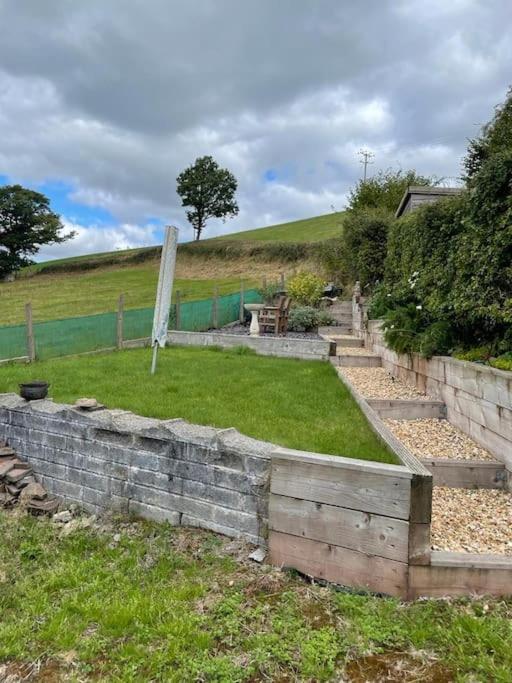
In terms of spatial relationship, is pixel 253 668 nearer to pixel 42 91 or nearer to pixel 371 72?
pixel 371 72

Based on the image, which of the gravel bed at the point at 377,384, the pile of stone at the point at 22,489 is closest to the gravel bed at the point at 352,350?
the gravel bed at the point at 377,384

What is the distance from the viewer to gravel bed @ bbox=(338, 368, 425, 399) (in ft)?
17.5

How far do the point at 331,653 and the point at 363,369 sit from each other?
5564mm

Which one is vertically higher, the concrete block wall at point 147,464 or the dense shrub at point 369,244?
the dense shrub at point 369,244

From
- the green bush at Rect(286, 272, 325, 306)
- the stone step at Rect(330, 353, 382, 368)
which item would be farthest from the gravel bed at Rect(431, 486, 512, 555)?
the green bush at Rect(286, 272, 325, 306)

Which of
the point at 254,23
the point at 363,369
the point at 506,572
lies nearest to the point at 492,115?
the point at 254,23

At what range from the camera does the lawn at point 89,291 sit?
1814 cm

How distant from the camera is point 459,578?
7.33 feet

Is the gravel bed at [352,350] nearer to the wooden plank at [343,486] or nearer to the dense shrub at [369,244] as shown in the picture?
the dense shrub at [369,244]

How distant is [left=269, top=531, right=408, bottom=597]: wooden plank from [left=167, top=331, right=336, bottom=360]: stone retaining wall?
556 cm

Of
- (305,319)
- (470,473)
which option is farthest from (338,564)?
(305,319)

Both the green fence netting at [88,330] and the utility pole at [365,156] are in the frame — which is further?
the utility pole at [365,156]

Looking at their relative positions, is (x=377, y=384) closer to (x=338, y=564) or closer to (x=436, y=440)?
(x=436, y=440)

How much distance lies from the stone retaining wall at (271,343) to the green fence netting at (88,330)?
3.08ft
